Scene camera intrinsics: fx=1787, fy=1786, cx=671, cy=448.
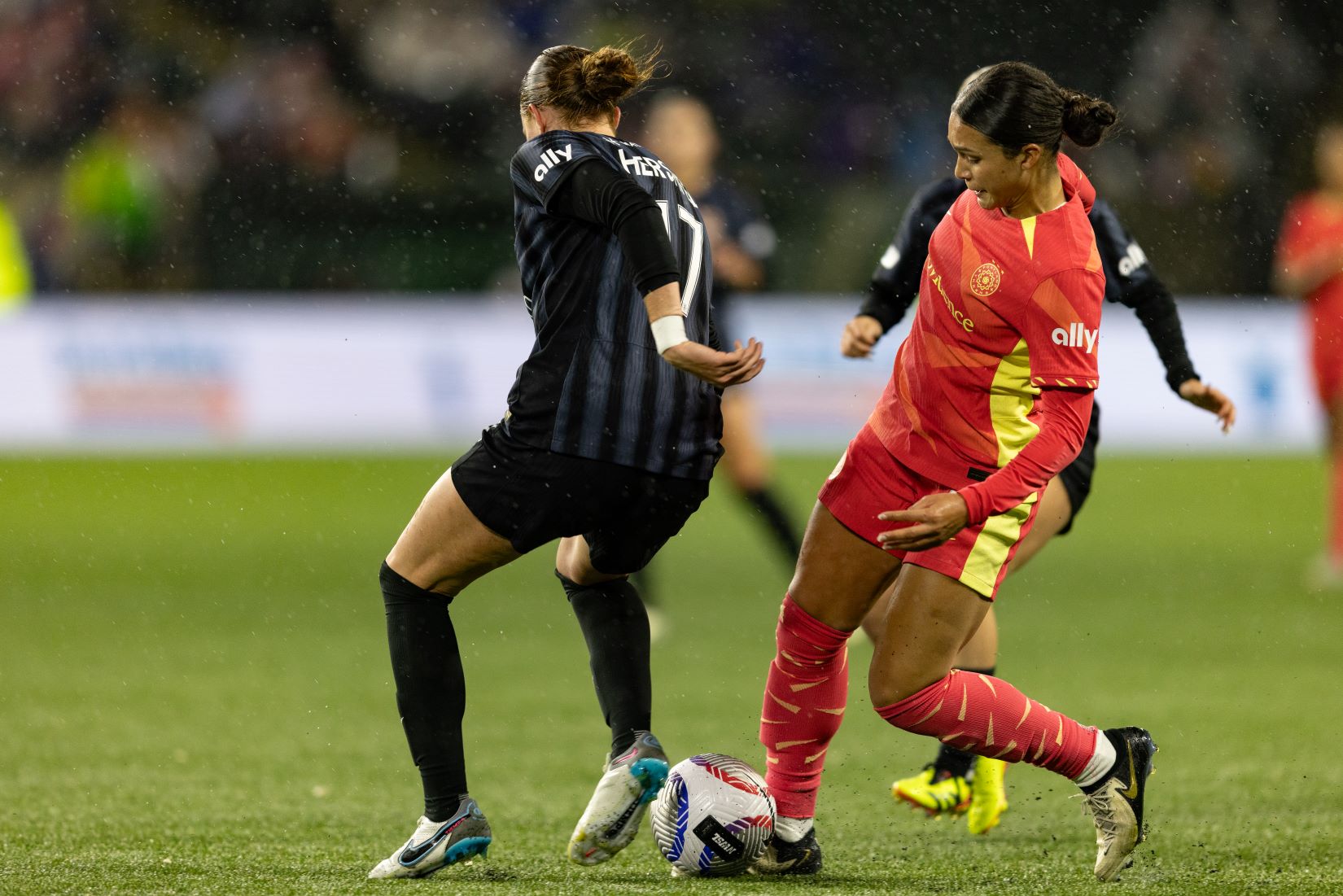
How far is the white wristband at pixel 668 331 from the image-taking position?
368 centimetres

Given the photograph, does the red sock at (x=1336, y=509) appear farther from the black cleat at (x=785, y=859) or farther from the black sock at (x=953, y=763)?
the black cleat at (x=785, y=859)

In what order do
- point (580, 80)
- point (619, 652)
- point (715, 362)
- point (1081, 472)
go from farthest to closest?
point (1081, 472)
point (619, 652)
point (580, 80)
point (715, 362)

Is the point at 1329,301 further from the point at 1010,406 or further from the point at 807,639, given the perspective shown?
the point at 807,639

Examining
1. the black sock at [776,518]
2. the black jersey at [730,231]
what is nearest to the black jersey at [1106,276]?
the black jersey at [730,231]

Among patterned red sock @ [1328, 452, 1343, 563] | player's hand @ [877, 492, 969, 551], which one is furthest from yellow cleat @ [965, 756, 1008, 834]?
patterned red sock @ [1328, 452, 1343, 563]

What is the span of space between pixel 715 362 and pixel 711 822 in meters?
1.13

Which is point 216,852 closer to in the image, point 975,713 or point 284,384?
point 975,713

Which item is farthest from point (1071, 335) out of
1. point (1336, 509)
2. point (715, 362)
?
point (1336, 509)

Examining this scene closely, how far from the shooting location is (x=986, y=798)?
4734 mm

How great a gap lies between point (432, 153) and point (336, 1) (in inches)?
92.5

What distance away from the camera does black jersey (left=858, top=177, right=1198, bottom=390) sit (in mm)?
4863

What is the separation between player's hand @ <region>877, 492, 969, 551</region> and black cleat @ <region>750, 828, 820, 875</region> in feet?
2.94

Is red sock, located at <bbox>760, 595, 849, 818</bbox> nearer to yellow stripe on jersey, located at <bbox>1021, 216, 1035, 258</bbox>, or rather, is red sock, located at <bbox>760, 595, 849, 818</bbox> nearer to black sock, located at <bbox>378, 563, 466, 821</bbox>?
black sock, located at <bbox>378, 563, 466, 821</bbox>

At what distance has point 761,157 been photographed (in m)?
17.3
